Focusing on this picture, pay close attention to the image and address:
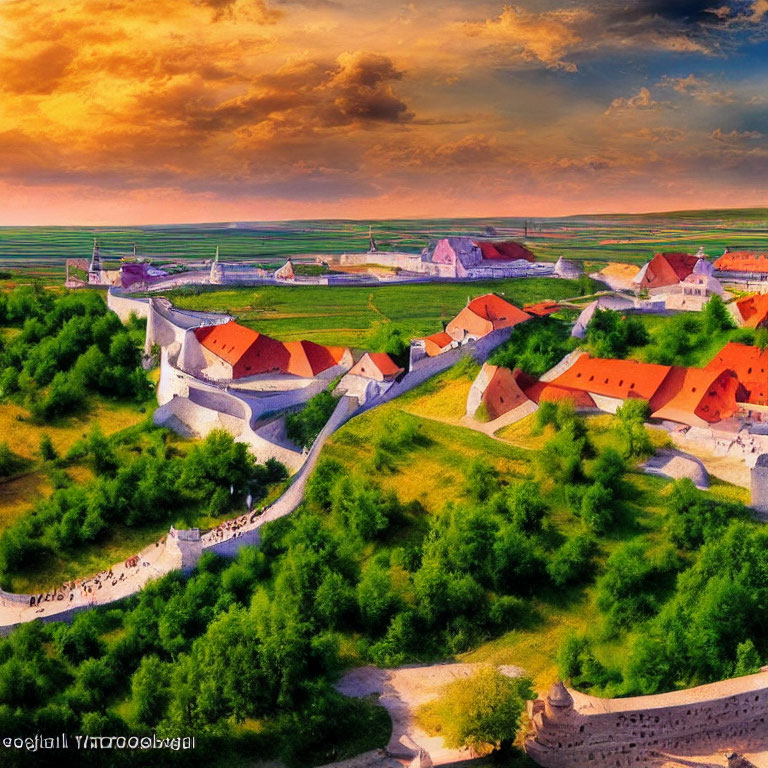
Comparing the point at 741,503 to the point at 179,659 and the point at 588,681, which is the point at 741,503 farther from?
the point at 179,659

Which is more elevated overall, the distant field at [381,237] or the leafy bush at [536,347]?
the distant field at [381,237]

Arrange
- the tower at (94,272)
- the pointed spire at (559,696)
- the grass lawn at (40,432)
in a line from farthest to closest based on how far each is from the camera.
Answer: the tower at (94,272), the grass lawn at (40,432), the pointed spire at (559,696)

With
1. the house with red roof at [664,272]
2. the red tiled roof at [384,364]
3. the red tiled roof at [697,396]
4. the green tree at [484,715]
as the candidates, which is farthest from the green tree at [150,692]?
the house with red roof at [664,272]

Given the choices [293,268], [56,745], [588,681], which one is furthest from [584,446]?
[293,268]

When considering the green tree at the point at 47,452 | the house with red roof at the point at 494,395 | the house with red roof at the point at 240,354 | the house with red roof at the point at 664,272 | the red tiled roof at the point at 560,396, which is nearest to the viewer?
the red tiled roof at the point at 560,396

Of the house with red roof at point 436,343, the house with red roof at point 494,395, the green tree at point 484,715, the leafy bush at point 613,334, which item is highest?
the leafy bush at point 613,334

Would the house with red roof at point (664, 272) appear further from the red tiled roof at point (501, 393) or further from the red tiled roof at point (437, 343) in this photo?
the red tiled roof at point (501, 393)
